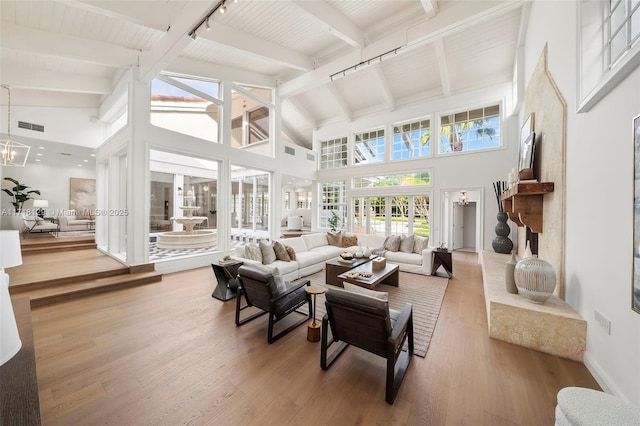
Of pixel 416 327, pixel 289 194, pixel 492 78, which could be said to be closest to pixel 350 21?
pixel 492 78

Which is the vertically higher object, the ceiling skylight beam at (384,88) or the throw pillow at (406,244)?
the ceiling skylight beam at (384,88)

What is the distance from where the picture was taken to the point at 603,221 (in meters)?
2.02

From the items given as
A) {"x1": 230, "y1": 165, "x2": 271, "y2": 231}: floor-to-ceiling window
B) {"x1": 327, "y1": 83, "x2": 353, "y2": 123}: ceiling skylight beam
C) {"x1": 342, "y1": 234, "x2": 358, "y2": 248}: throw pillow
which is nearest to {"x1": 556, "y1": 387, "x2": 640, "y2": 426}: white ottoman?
{"x1": 342, "y1": 234, "x2": 358, "y2": 248}: throw pillow

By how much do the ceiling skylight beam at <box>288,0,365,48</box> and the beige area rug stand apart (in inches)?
198

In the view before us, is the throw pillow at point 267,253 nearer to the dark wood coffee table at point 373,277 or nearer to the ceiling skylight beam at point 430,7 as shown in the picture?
the dark wood coffee table at point 373,277

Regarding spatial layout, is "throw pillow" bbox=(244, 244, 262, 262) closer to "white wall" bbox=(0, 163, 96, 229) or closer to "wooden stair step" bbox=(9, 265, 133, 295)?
"wooden stair step" bbox=(9, 265, 133, 295)

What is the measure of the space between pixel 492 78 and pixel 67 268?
1144 cm

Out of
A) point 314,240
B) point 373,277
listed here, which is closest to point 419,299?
point 373,277

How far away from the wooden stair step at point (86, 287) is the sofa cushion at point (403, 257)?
16.1ft

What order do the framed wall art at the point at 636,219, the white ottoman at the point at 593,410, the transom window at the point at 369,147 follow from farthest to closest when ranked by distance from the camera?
1. the transom window at the point at 369,147
2. the framed wall art at the point at 636,219
3. the white ottoman at the point at 593,410

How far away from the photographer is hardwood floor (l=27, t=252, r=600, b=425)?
5.53 feet

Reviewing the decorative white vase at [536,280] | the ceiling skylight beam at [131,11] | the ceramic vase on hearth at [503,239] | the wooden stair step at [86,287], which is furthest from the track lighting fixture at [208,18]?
the ceramic vase on hearth at [503,239]

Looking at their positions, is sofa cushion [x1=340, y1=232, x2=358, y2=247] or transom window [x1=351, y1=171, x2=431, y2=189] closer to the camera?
sofa cushion [x1=340, y1=232, x2=358, y2=247]

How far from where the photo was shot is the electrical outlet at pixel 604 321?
1926 millimetres
